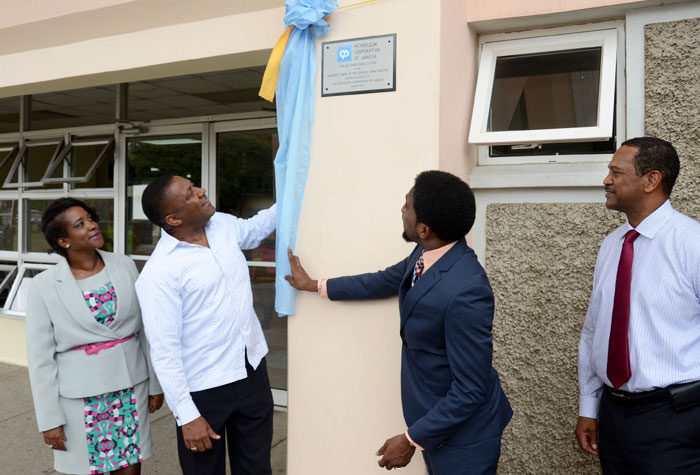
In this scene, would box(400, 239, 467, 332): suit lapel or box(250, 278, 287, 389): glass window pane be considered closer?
box(400, 239, 467, 332): suit lapel

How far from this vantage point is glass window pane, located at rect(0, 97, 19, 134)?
6508 millimetres

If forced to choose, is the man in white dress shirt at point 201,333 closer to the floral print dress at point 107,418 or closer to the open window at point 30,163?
the floral print dress at point 107,418

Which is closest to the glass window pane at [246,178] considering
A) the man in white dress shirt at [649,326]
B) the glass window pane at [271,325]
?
the glass window pane at [271,325]

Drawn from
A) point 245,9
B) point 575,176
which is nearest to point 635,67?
point 575,176

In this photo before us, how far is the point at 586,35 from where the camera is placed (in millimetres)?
2859

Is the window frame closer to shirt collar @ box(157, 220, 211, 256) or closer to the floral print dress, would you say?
shirt collar @ box(157, 220, 211, 256)

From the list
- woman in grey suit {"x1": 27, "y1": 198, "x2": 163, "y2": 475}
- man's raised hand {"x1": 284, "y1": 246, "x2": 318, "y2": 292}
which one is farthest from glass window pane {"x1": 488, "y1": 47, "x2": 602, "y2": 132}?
woman in grey suit {"x1": 27, "y1": 198, "x2": 163, "y2": 475}

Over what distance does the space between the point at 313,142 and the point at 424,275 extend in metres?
1.13

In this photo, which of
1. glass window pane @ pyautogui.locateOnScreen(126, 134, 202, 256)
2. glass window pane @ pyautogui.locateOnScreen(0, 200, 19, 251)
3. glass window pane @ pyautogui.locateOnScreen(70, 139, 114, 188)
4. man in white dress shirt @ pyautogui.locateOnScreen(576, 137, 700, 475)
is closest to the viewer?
man in white dress shirt @ pyautogui.locateOnScreen(576, 137, 700, 475)

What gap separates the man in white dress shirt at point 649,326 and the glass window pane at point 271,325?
341 centimetres

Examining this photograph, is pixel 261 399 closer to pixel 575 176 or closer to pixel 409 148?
pixel 409 148

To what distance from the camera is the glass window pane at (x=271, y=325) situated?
17.4 ft

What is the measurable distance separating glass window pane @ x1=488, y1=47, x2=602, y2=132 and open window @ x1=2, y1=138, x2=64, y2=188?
4940mm

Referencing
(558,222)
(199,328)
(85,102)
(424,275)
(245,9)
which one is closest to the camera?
(424,275)
